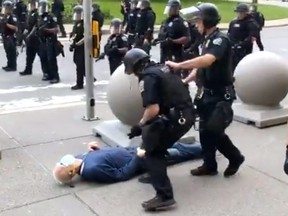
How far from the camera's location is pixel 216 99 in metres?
5.45

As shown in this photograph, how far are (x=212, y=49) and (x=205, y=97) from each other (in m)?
0.53

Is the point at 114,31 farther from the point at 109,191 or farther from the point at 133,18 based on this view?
the point at 109,191

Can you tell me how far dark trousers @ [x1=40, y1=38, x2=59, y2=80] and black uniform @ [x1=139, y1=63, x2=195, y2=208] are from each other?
7.06m

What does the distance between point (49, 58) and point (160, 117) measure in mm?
7253

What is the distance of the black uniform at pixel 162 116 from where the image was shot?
4.76 meters

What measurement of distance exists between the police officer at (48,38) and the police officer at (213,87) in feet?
21.3

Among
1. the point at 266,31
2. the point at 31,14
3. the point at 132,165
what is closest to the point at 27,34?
the point at 31,14

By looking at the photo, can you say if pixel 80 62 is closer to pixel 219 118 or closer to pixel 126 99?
pixel 126 99

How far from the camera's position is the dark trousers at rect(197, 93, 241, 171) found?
5.47 m

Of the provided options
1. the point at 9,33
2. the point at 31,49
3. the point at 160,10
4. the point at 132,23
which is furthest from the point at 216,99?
the point at 160,10

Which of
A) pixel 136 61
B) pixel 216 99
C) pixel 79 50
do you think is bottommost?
pixel 79 50

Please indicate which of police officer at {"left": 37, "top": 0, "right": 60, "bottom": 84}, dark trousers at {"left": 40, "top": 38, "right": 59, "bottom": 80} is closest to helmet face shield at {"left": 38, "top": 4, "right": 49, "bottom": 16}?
police officer at {"left": 37, "top": 0, "right": 60, "bottom": 84}

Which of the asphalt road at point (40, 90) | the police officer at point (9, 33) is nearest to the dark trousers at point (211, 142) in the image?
the asphalt road at point (40, 90)

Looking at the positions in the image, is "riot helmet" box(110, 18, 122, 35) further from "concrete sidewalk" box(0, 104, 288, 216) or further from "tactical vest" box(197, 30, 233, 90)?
"tactical vest" box(197, 30, 233, 90)
